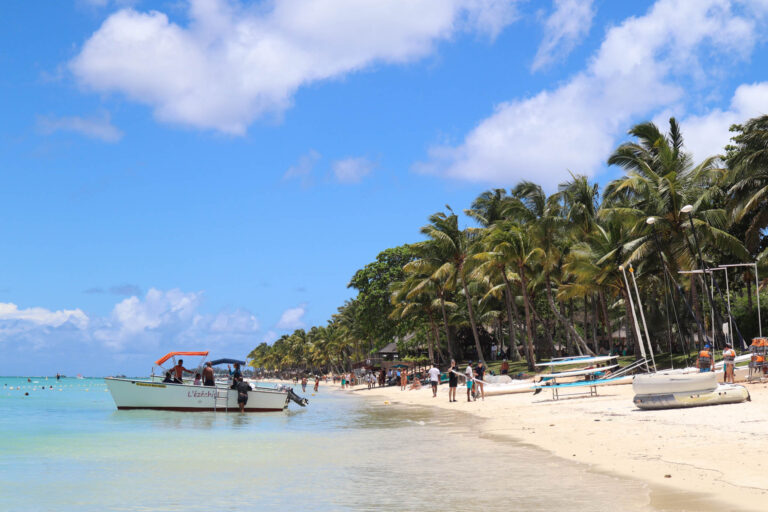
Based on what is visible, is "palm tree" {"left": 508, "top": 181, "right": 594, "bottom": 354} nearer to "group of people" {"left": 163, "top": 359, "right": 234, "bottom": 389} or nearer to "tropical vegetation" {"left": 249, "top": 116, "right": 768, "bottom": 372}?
"tropical vegetation" {"left": 249, "top": 116, "right": 768, "bottom": 372}

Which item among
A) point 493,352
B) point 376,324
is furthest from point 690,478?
point 493,352

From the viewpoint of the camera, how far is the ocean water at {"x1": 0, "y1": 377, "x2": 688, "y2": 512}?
7832mm

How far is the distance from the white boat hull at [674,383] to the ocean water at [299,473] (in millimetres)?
3926

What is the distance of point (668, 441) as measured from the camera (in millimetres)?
10680

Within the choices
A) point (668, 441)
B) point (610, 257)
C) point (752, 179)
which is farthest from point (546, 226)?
point (668, 441)

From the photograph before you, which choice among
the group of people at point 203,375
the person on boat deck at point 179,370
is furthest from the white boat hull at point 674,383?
the person on boat deck at point 179,370

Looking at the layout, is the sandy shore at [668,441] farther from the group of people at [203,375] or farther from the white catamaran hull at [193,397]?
the group of people at [203,375]

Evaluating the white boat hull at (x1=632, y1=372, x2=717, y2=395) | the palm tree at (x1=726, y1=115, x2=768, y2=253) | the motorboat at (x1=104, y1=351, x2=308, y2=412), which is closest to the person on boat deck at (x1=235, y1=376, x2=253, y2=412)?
the motorboat at (x1=104, y1=351, x2=308, y2=412)

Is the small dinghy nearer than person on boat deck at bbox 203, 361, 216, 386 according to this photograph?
Yes

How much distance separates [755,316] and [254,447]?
1055 inches

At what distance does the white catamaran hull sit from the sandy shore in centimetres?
870

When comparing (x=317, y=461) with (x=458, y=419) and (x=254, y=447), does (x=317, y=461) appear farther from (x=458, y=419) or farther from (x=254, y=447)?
(x=458, y=419)

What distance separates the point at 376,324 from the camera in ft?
172

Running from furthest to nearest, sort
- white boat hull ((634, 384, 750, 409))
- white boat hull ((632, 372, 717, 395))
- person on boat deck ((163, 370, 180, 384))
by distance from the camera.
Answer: person on boat deck ((163, 370, 180, 384)) < white boat hull ((632, 372, 717, 395)) < white boat hull ((634, 384, 750, 409))
